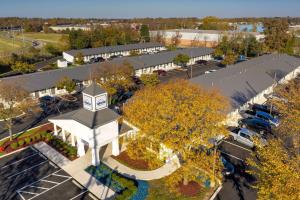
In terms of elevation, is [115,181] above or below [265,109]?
below

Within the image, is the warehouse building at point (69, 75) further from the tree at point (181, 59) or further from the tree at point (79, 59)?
the tree at point (79, 59)

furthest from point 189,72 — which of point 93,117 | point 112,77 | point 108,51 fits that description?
point 93,117

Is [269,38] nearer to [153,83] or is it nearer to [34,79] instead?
[153,83]

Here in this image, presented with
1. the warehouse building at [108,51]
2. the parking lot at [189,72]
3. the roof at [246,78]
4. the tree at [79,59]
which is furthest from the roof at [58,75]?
the roof at [246,78]

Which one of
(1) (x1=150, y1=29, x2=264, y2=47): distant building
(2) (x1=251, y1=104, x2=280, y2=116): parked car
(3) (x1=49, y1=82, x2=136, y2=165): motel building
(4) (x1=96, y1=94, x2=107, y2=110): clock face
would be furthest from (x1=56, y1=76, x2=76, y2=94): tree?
(1) (x1=150, y1=29, x2=264, y2=47): distant building

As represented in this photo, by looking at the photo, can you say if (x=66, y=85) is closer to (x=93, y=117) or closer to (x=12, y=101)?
(x=12, y=101)

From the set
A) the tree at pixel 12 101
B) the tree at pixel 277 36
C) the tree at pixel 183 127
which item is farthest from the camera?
the tree at pixel 277 36

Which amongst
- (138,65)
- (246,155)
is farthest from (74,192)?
(138,65)
